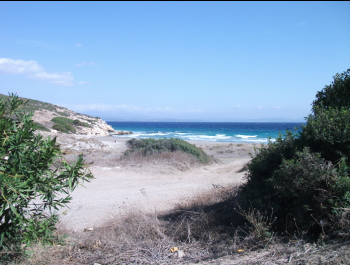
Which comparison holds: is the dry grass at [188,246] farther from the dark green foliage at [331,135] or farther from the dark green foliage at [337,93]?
the dark green foliage at [337,93]

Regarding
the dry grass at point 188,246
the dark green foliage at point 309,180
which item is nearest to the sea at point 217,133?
the dark green foliage at point 309,180

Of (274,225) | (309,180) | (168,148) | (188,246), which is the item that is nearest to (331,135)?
(309,180)

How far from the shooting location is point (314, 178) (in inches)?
187

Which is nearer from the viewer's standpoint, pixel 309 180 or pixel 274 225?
pixel 309 180

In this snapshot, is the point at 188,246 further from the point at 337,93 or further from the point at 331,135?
the point at 337,93

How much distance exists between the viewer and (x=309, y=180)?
4.81m

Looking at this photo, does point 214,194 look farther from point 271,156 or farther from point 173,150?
point 173,150

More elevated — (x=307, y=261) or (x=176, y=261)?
(x=307, y=261)

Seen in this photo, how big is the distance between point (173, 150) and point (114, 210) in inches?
400

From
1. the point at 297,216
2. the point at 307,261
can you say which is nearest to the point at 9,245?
the point at 307,261

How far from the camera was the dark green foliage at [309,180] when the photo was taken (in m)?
4.57

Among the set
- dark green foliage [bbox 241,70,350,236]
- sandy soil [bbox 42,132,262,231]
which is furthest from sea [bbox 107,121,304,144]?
dark green foliage [bbox 241,70,350,236]

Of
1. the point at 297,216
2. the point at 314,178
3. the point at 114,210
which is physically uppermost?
the point at 314,178

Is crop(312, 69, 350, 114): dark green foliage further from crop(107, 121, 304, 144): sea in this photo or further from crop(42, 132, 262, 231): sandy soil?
crop(107, 121, 304, 144): sea
